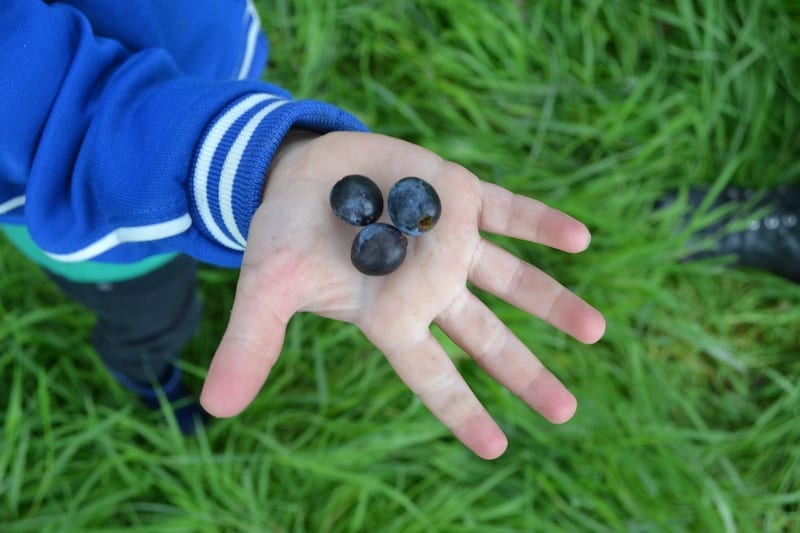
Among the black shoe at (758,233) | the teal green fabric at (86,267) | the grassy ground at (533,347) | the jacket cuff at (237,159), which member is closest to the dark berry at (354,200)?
the jacket cuff at (237,159)

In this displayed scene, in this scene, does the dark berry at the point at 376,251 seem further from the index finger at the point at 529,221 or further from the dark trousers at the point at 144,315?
the dark trousers at the point at 144,315

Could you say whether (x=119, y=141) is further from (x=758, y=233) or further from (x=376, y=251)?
(x=758, y=233)

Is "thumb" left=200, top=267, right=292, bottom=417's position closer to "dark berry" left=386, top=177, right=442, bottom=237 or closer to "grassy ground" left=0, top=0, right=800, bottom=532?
"dark berry" left=386, top=177, right=442, bottom=237

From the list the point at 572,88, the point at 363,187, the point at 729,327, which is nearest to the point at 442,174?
the point at 363,187

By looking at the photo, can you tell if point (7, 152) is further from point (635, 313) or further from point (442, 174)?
point (635, 313)

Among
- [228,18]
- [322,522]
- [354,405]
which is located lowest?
[322,522]

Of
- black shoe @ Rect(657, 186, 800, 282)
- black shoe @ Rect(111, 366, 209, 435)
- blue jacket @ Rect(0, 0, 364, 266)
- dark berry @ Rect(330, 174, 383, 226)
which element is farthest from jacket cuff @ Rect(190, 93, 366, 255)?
black shoe @ Rect(657, 186, 800, 282)

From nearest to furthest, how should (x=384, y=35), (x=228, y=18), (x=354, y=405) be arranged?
(x=228, y=18) → (x=354, y=405) → (x=384, y=35)

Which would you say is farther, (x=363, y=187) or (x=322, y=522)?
(x=322, y=522)
